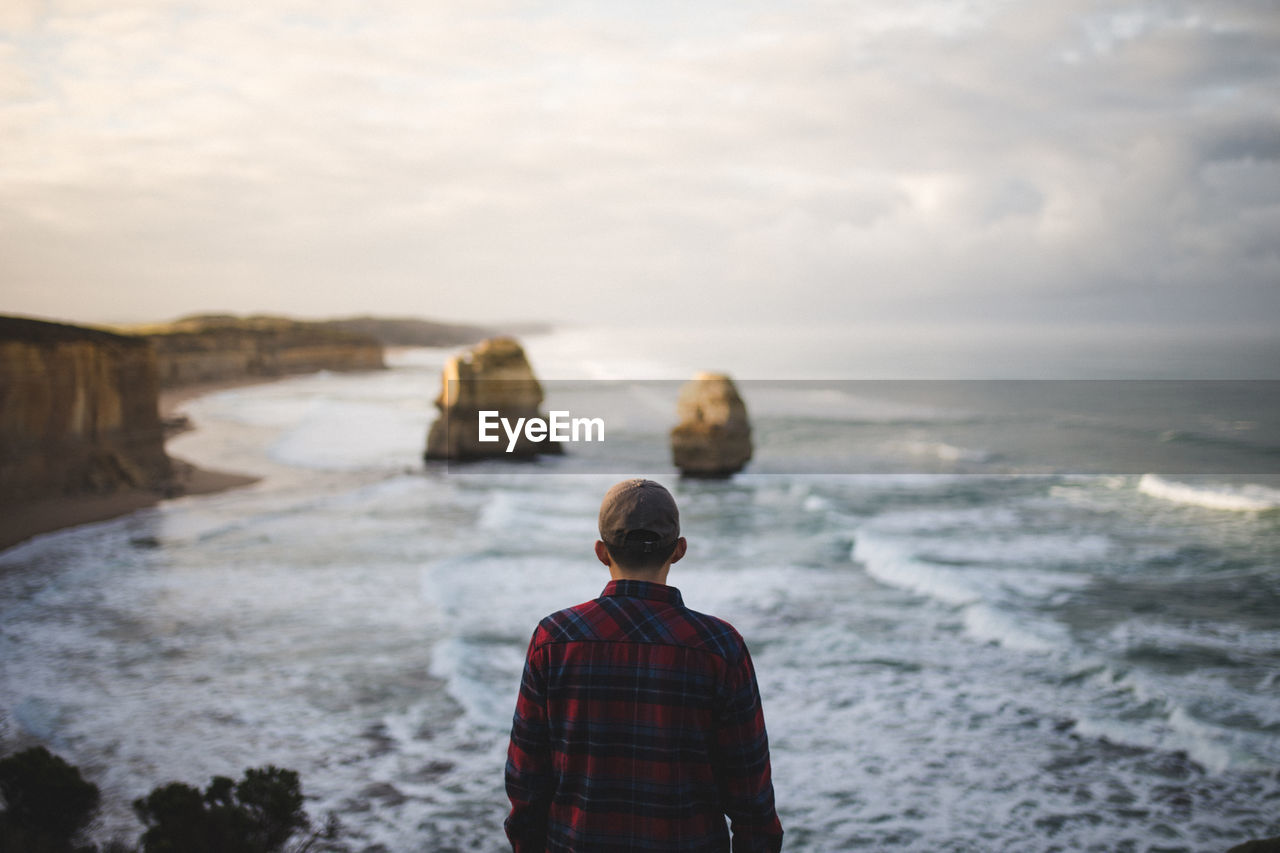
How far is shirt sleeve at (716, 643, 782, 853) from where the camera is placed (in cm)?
248

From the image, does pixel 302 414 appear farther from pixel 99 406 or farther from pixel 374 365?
pixel 374 365

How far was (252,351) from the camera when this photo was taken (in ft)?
252

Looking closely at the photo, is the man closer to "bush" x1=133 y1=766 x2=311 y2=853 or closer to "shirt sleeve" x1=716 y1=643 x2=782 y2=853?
"shirt sleeve" x1=716 y1=643 x2=782 y2=853

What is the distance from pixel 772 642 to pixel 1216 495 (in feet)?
66.9

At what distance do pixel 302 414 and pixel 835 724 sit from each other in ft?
147

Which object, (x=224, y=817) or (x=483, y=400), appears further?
(x=483, y=400)

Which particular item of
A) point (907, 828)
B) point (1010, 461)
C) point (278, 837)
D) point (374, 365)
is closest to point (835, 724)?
point (907, 828)

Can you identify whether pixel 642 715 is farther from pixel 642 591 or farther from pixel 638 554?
pixel 638 554

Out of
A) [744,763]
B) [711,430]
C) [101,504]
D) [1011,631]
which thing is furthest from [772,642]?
[101,504]

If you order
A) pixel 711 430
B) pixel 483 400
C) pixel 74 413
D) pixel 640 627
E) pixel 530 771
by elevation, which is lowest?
pixel 530 771

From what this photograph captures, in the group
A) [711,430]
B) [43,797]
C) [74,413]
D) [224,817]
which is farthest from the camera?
[711,430]

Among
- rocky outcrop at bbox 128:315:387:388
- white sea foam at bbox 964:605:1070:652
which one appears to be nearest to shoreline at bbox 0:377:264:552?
white sea foam at bbox 964:605:1070:652

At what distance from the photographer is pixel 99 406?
71.6ft

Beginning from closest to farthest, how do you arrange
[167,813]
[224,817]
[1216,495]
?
1. [167,813]
2. [224,817]
3. [1216,495]
